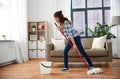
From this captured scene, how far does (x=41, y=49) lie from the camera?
274 inches

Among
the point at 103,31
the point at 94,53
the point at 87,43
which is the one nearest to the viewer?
the point at 94,53

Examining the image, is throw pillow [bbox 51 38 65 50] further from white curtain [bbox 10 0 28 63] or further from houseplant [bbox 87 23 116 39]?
houseplant [bbox 87 23 116 39]

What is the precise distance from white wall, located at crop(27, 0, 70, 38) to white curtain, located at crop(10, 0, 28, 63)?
109 cm

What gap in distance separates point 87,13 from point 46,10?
1.43m

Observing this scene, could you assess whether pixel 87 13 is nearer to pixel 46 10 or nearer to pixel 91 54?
pixel 46 10

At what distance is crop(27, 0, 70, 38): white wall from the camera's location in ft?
23.4

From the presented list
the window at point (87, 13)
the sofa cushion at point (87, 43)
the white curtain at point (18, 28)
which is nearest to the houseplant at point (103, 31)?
the window at point (87, 13)

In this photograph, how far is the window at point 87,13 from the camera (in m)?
7.22

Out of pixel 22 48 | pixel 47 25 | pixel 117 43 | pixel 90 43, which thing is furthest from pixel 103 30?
pixel 22 48

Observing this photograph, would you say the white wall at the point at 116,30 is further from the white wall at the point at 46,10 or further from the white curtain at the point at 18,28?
the white curtain at the point at 18,28

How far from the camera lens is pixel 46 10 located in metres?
7.20

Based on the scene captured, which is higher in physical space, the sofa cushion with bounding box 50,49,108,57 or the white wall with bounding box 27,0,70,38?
the white wall with bounding box 27,0,70,38

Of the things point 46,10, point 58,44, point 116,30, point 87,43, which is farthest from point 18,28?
point 116,30

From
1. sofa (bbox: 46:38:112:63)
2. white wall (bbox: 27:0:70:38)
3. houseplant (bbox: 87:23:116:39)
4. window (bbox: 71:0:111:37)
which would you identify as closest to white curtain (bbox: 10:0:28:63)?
white wall (bbox: 27:0:70:38)
